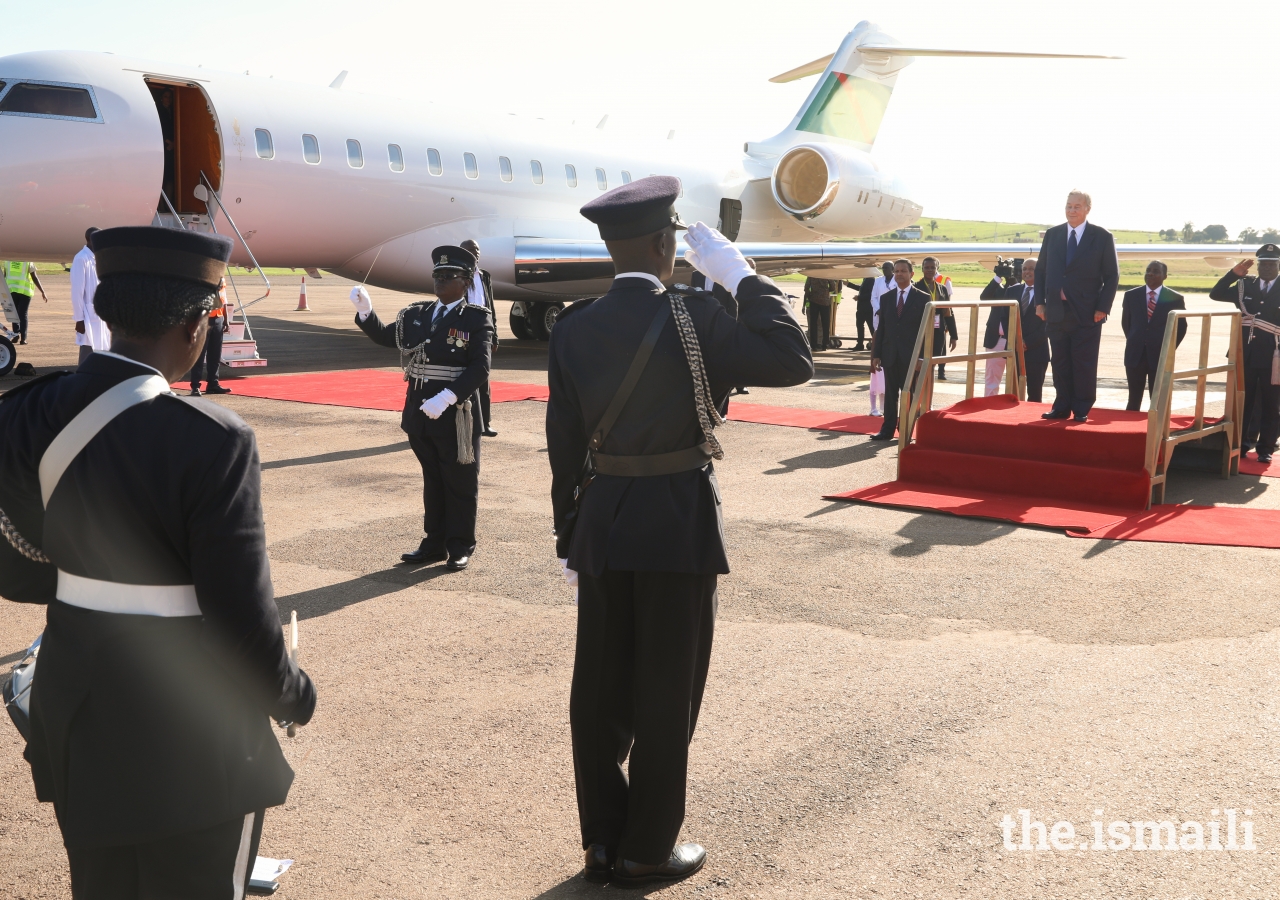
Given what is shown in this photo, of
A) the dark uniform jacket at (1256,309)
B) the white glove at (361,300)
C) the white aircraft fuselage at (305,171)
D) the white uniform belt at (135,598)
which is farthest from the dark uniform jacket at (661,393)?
the white aircraft fuselage at (305,171)

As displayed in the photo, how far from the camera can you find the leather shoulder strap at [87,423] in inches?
74.7

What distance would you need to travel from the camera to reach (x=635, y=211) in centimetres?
306

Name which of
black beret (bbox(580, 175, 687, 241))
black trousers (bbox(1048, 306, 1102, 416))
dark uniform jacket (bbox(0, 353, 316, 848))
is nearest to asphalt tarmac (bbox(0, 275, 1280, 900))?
dark uniform jacket (bbox(0, 353, 316, 848))

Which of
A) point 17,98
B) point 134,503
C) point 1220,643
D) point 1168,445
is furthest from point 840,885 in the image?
point 17,98

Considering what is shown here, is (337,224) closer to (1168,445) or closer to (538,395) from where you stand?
(538,395)

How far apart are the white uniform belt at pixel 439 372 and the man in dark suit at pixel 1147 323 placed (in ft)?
23.7

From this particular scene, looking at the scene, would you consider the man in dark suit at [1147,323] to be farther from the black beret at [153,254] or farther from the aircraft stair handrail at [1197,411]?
the black beret at [153,254]

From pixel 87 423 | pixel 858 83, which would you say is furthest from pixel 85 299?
pixel 858 83

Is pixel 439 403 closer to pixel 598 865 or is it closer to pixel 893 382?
pixel 598 865

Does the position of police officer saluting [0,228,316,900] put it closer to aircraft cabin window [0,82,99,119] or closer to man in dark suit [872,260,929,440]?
man in dark suit [872,260,929,440]

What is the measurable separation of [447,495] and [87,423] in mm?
4512

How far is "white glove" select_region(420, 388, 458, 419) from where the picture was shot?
6.20 meters

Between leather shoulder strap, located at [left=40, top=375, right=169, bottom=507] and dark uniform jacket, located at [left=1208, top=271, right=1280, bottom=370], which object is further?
dark uniform jacket, located at [left=1208, top=271, right=1280, bottom=370]

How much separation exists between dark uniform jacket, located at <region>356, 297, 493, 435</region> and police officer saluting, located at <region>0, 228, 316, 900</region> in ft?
14.1
